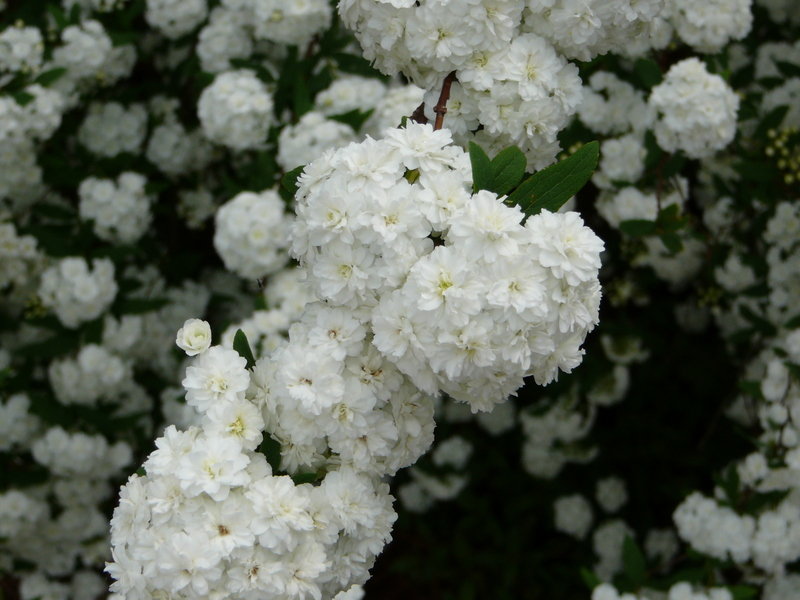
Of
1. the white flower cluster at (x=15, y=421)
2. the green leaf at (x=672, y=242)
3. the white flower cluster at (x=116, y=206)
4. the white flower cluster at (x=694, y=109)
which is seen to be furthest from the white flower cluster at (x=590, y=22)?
the white flower cluster at (x=15, y=421)

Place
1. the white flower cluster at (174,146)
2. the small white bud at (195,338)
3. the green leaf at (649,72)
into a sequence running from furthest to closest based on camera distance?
the white flower cluster at (174,146) < the green leaf at (649,72) < the small white bud at (195,338)

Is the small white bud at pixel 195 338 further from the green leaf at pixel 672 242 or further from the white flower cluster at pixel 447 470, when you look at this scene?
the white flower cluster at pixel 447 470

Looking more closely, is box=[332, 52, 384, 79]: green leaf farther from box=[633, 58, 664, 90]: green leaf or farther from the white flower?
the white flower

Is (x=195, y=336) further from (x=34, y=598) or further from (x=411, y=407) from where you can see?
(x=34, y=598)

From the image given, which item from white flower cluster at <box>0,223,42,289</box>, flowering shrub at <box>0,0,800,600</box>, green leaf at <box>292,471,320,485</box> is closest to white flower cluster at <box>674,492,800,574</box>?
flowering shrub at <box>0,0,800,600</box>

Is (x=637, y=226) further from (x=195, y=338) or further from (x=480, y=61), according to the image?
(x=195, y=338)

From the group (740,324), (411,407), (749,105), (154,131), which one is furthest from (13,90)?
(740,324)
